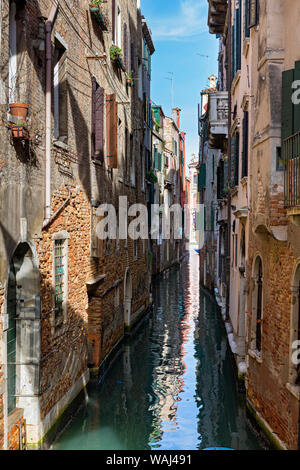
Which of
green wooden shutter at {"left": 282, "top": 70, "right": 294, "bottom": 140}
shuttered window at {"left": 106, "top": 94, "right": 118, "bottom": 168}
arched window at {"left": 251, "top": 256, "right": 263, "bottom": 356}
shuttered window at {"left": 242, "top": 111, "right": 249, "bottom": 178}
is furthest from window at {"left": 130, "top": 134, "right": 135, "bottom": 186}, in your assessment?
green wooden shutter at {"left": 282, "top": 70, "right": 294, "bottom": 140}

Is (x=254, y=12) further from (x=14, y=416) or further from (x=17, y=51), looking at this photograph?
(x=14, y=416)

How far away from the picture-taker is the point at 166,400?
10.1m

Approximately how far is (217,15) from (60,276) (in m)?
13.1

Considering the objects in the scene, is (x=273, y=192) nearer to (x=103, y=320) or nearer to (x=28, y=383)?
(x=28, y=383)

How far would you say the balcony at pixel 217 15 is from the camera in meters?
17.3

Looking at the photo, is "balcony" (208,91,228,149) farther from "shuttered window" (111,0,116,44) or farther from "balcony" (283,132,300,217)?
"balcony" (283,132,300,217)

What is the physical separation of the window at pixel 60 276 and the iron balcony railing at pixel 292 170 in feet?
11.9

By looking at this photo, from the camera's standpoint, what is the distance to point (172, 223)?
141 feet

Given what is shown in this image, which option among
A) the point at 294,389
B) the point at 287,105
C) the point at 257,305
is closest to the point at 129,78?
the point at 257,305

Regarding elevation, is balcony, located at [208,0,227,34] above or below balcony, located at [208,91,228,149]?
above

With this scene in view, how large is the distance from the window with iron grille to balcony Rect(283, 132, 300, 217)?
12.3 ft

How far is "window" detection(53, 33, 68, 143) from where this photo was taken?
345 inches

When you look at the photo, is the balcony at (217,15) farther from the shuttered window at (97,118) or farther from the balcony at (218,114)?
the shuttered window at (97,118)

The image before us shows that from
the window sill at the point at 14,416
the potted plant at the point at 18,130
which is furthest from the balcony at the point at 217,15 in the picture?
the window sill at the point at 14,416
